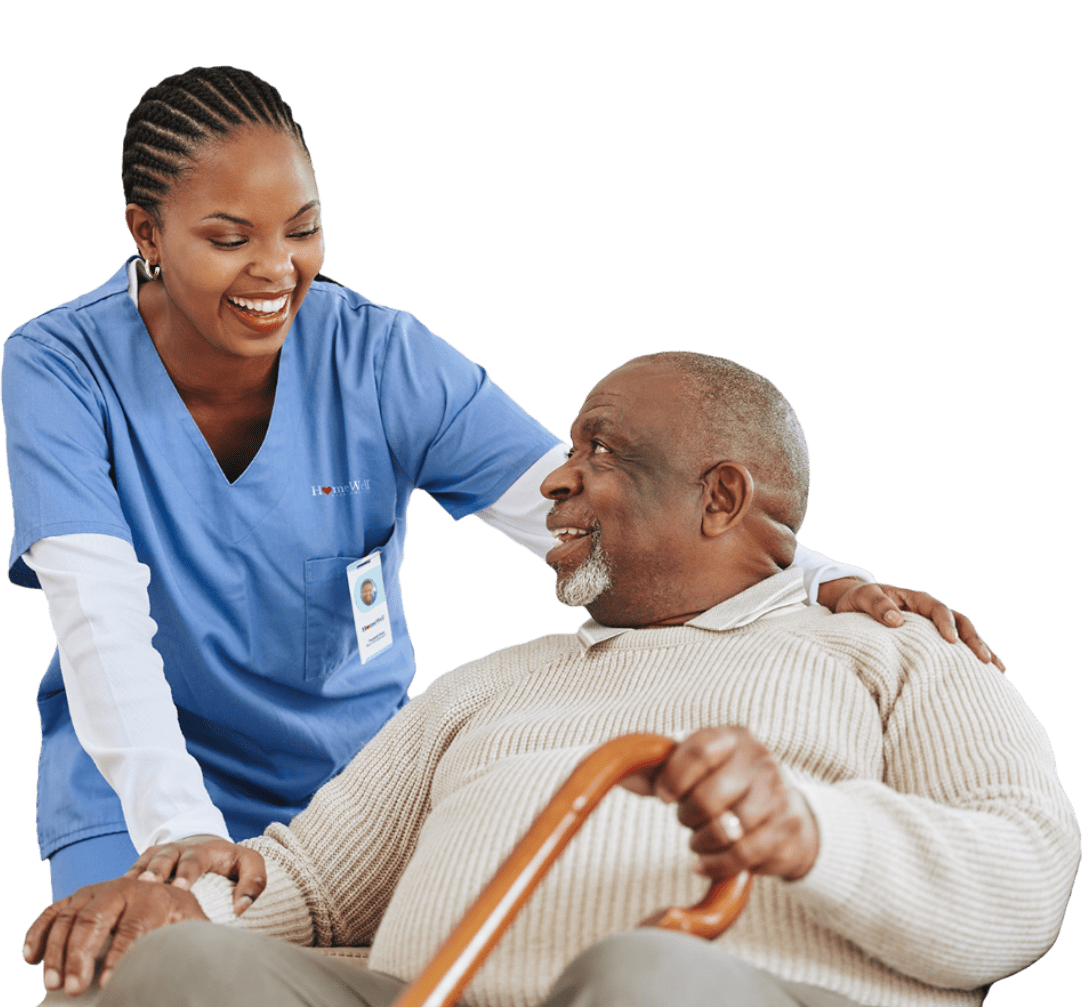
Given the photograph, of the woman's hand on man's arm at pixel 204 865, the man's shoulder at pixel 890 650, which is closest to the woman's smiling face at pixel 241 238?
the woman's hand on man's arm at pixel 204 865

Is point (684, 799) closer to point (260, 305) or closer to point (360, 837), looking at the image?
point (360, 837)

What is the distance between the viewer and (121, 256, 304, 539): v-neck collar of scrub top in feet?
6.92

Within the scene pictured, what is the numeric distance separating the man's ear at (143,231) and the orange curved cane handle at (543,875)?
1.17 meters

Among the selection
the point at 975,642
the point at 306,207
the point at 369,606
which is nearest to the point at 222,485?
the point at 369,606

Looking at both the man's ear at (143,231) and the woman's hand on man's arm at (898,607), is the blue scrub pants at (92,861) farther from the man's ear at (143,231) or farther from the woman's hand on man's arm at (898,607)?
the woman's hand on man's arm at (898,607)

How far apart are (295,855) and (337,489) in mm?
647

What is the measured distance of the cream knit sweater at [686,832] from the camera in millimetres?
1353

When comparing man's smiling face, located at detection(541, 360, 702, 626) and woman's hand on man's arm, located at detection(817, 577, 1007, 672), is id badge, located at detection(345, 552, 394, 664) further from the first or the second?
woman's hand on man's arm, located at detection(817, 577, 1007, 672)

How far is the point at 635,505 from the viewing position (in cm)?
179

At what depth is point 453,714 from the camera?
1860 millimetres

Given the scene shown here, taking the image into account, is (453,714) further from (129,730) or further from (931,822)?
(931,822)

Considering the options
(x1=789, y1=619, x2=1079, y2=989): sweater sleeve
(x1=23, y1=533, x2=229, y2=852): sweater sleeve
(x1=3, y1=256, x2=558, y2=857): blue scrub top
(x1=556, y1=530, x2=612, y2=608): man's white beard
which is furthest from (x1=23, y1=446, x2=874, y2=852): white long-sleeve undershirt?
(x1=789, y1=619, x2=1079, y2=989): sweater sleeve

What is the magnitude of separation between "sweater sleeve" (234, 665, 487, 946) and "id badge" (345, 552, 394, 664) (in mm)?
377

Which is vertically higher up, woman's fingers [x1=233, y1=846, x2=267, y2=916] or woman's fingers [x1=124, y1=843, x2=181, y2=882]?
woman's fingers [x1=124, y1=843, x2=181, y2=882]
